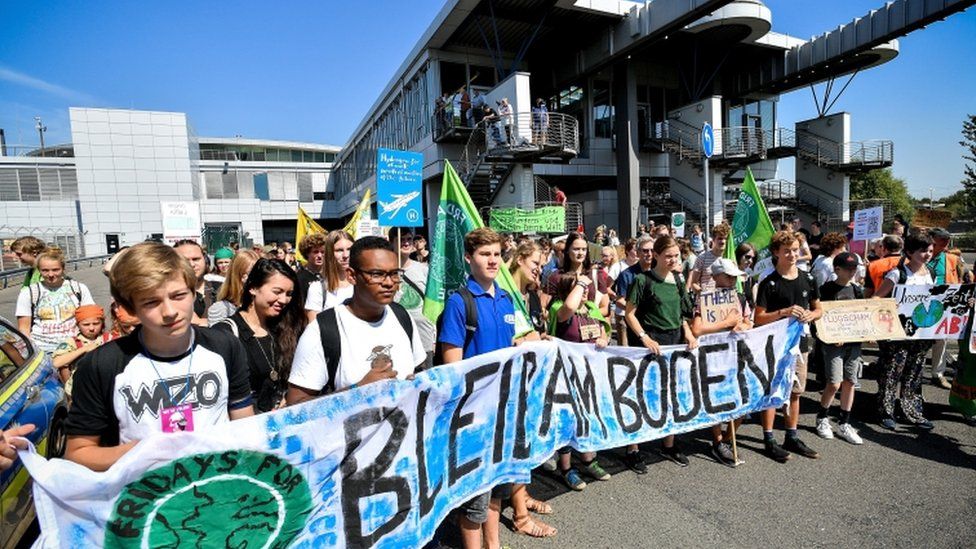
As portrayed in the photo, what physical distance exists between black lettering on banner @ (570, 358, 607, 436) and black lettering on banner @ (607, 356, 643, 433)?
0.55 feet

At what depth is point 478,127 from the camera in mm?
19797

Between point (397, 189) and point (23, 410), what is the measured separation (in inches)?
208

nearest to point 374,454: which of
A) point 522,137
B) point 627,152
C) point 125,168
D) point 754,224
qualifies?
point 754,224

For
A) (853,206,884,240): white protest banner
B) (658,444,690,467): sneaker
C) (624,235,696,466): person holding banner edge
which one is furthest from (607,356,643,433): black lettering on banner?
(853,206,884,240): white protest banner

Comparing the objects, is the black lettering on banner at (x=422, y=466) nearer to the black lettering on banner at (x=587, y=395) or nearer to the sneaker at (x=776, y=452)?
the black lettering on banner at (x=587, y=395)

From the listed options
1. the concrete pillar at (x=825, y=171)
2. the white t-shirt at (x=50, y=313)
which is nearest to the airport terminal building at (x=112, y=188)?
the white t-shirt at (x=50, y=313)

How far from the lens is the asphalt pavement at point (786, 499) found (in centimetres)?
321

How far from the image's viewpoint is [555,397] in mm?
3396

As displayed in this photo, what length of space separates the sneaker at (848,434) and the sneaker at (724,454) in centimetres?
120

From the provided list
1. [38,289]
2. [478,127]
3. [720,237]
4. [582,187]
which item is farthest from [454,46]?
[38,289]

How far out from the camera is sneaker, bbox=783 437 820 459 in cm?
429

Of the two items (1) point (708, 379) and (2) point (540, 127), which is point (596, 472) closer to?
(1) point (708, 379)

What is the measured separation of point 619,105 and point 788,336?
66.3 ft

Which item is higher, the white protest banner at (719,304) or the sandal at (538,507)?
the white protest banner at (719,304)
